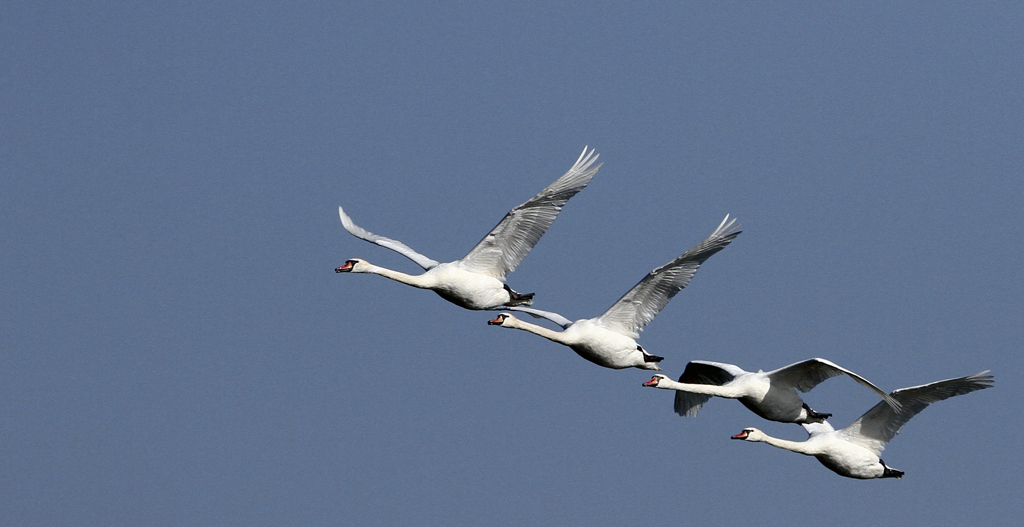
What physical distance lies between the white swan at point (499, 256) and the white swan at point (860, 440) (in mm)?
6101

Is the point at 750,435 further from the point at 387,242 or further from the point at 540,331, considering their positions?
the point at 387,242

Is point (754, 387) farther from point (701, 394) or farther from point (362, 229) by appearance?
point (362, 229)

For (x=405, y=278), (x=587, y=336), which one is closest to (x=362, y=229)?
(x=405, y=278)

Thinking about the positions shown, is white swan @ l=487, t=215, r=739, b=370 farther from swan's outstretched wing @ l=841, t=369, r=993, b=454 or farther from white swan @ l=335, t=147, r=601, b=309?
swan's outstretched wing @ l=841, t=369, r=993, b=454

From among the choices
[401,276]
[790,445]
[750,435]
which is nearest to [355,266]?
[401,276]

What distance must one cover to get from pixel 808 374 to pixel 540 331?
577 cm

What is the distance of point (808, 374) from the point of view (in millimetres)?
35156

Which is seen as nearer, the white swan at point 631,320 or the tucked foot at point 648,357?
the white swan at point 631,320

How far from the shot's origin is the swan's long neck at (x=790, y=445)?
3562cm

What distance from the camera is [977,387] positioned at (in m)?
34.2

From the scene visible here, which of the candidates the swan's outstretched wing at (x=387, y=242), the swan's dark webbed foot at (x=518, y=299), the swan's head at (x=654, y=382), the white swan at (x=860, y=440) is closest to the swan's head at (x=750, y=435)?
the white swan at (x=860, y=440)

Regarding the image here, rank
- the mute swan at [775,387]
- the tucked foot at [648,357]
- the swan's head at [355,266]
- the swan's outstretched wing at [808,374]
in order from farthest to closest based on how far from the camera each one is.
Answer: the swan's head at [355,266]
the tucked foot at [648,357]
the mute swan at [775,387]
the swan's outstretched wing at [808,374]

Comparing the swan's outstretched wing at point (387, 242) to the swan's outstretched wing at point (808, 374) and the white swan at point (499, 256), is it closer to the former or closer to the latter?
the white swan at point (499, 256)

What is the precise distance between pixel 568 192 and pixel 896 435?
8956 mm
